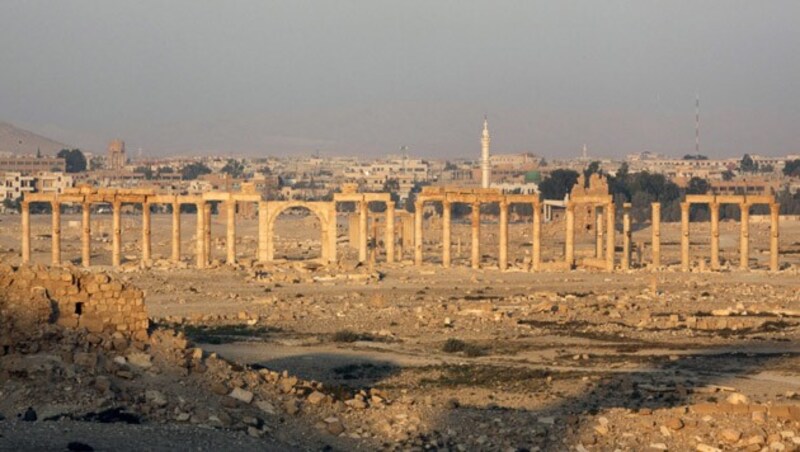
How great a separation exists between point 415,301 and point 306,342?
12544 millimetres

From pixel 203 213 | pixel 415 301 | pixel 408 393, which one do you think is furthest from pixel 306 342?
pixel 203 213

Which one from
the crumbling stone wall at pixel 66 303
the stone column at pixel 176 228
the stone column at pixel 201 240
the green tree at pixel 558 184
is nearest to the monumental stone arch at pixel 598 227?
the stone column at pixel 201 240

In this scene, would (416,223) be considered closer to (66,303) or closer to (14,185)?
(66,303)

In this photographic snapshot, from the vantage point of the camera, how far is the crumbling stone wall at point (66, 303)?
22656mm

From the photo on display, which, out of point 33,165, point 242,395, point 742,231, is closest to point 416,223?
point 742,231

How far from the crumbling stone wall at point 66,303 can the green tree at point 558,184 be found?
107m

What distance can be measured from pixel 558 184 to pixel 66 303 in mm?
111303

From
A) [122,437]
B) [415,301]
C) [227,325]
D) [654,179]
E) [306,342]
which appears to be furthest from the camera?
[654,179]

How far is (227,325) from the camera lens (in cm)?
4162

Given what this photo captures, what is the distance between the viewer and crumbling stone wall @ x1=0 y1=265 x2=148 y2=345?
74.3 ft

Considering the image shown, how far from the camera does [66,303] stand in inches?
909

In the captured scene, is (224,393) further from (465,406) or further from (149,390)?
(465,406)

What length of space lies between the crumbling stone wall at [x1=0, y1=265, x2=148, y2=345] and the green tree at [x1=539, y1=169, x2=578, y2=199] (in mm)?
107304

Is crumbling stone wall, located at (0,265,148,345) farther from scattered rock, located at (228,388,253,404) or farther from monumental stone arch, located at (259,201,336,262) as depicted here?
monumental stone arch, located at (259,201,336,262)
